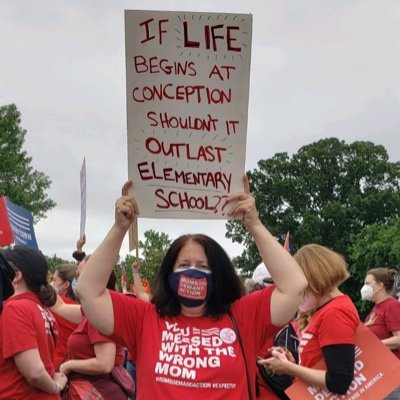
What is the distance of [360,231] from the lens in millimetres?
47344

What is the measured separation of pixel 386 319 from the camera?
277 inches

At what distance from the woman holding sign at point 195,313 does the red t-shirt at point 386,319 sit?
3996 mm

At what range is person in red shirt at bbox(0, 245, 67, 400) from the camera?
4152 mm

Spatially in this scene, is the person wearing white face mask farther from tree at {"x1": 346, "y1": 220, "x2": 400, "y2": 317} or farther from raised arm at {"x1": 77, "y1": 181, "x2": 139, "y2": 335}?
tree at {"x1": 346, "y1": 220, "x2": 400, "y2": 317}

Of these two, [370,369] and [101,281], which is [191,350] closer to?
[101,281]

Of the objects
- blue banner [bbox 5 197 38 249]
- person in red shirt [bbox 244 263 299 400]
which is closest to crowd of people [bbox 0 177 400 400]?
person in red shirt [bbox 244 263 299 400]

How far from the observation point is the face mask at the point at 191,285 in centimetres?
321

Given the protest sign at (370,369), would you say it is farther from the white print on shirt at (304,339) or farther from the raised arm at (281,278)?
the raised arm at (281,278)

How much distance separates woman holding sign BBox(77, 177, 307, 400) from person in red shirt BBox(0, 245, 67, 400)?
1.12 meters

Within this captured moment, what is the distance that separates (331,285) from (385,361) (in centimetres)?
50

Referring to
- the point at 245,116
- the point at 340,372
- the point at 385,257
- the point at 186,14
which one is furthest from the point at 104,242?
the point at 385,257

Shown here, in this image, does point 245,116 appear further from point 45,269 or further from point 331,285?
point 45,269

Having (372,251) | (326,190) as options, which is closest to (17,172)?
(372,251)

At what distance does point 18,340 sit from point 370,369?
6.42 ft
